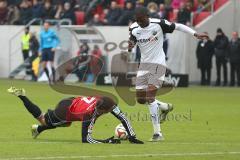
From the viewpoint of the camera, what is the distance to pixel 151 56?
15.6 meters

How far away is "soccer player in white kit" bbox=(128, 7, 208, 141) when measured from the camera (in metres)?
15.2

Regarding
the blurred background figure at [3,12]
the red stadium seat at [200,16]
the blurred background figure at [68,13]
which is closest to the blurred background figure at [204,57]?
the red stadium seat at [200,16]

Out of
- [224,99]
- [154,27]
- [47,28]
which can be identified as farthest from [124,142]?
[47,28]

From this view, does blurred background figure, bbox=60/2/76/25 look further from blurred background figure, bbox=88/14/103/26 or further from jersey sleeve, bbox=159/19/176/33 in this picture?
jersey sleeve, bbox=159/19/176/33

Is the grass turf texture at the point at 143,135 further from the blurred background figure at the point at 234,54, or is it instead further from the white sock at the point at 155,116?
the blurred background figure at the point at 234,54

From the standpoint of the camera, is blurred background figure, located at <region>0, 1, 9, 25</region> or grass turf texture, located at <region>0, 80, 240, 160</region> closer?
grass turf texture, located at <region>0, 80, 240, 160</region>

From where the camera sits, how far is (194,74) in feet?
119

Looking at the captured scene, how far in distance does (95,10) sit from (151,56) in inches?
909

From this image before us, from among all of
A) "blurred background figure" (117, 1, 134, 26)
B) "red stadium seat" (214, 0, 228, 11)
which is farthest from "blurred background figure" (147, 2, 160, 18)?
"red stadium seat" (214, 0, 228, 11)

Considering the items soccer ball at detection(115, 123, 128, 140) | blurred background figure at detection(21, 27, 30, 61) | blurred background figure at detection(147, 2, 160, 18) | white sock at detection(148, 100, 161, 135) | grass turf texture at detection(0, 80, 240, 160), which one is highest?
blurred background figure at detection(147, 2, 160, 18)

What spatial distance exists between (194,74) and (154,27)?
69.3ft

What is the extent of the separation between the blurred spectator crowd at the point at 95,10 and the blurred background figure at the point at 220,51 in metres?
1.75

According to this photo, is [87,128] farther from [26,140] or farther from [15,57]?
[15,57]

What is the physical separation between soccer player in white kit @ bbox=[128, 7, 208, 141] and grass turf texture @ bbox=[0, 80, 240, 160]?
25.0 inches
